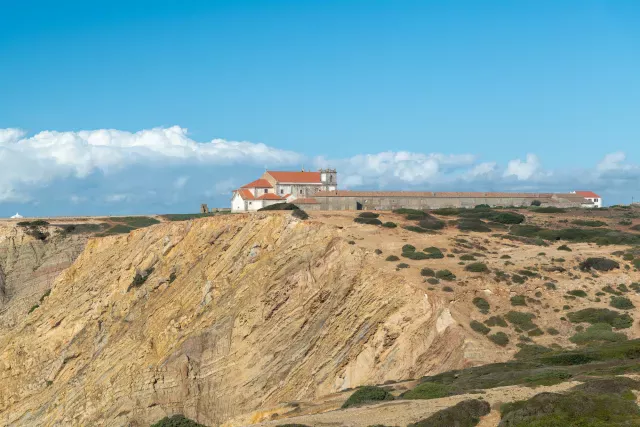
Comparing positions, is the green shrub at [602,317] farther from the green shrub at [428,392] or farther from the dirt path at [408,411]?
the green shrub at [428,392]

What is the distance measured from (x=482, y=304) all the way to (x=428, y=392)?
509 inches

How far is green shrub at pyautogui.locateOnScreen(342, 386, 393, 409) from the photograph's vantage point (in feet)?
87.5

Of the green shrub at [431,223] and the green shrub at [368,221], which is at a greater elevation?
the green shrub at [368,221]

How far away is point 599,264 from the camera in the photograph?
142 ft

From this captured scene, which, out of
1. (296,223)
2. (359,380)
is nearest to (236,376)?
(359,380)

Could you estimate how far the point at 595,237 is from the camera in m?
54.9

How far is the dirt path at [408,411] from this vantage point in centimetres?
2206

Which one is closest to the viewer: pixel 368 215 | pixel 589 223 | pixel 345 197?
pixel 368 215

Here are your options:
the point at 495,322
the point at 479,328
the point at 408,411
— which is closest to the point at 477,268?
the point at 495,322

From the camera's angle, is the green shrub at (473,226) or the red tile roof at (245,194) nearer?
the green shrub at (473,226)

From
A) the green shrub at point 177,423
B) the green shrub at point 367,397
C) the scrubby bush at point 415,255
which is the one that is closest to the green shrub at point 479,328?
the green shrub at point 367,397

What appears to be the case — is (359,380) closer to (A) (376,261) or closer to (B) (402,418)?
(A) (376,261)

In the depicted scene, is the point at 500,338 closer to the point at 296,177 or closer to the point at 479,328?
the point at 479,328

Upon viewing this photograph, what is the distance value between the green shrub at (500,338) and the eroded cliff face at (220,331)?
5.39 ft
